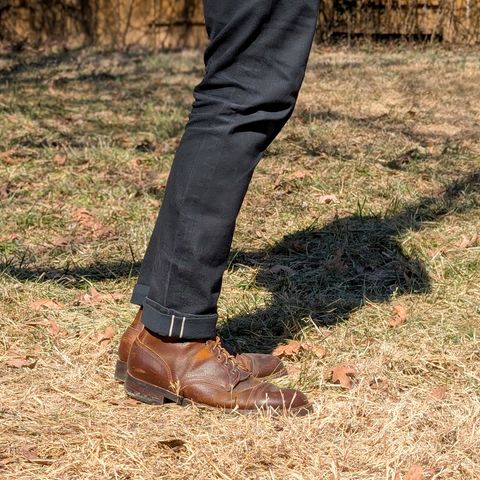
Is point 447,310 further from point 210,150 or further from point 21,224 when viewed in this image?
point 21,224

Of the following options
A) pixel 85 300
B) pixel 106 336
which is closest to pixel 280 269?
pixel 85 300

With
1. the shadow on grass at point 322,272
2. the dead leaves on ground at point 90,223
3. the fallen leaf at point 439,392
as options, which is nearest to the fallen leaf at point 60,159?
the dead leaves on ground at point 90,223

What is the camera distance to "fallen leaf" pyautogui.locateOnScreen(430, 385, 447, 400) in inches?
105

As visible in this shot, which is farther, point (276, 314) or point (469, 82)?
point (469, 82)

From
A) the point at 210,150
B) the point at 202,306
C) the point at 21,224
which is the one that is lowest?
the point at 21,224

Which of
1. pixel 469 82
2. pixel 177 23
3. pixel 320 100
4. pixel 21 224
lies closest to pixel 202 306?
pixel 21 224

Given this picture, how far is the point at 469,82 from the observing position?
8.01m

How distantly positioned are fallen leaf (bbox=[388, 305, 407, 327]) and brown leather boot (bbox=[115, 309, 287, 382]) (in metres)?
0.56

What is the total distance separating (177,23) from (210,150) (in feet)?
31.9

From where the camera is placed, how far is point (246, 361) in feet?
8.88

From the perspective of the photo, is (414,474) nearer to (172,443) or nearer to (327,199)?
(172,443)

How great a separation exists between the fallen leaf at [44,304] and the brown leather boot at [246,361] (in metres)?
0.70

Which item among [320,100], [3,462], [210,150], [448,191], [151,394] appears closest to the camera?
[3,462]

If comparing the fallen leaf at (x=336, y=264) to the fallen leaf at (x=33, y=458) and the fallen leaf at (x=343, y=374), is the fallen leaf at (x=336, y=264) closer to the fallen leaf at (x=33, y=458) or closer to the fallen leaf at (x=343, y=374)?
the fallen leaf at (x=343, y=374)
